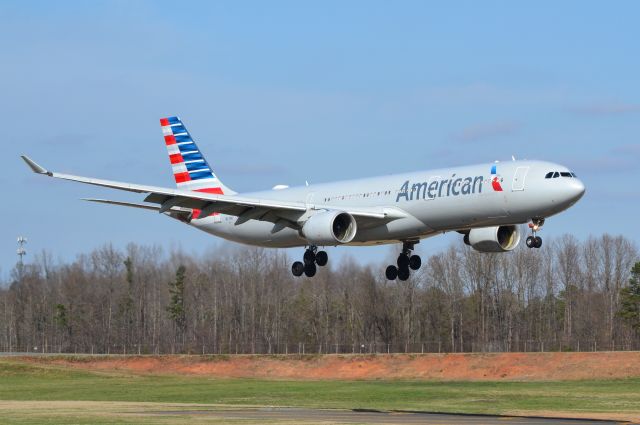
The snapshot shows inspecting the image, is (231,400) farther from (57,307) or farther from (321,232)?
(57,307)

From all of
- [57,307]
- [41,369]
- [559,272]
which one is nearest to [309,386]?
[41,369]

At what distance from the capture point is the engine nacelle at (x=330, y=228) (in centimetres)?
5633

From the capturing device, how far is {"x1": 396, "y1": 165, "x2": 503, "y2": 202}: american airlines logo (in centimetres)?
5325

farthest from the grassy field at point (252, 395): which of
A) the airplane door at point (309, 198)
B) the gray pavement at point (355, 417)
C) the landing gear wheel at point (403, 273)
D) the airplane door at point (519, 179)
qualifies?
the airplane door at point (519, 179)

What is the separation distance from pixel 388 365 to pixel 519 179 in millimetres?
48861

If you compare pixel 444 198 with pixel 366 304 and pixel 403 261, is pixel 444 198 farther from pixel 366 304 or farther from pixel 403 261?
pixel 366 304

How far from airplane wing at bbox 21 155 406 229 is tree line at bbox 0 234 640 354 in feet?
218

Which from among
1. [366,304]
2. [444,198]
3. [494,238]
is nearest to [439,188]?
[444,198]

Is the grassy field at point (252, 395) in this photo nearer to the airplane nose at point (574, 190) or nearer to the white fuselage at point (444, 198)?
the white fuselage at point (444, 198)

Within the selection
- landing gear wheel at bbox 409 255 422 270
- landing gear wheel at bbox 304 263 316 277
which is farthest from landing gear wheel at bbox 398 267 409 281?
landing gear wheel at bbox 304 263 316 277

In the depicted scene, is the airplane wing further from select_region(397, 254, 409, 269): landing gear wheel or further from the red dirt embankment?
the red dirt embankment

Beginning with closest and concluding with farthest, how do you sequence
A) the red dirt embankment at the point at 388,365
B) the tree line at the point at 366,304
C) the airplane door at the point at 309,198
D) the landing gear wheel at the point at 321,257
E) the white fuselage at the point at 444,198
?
the white fuselage at the point at 444,198 < the landing gear wheel at the point at 321,257 < the airplane door at the point at 309,198 < the red dirt embankment at the point at 388,365 < the tree line at the point at 366,304

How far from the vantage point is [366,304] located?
137125 mm

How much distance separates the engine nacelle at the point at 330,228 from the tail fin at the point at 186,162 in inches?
507
